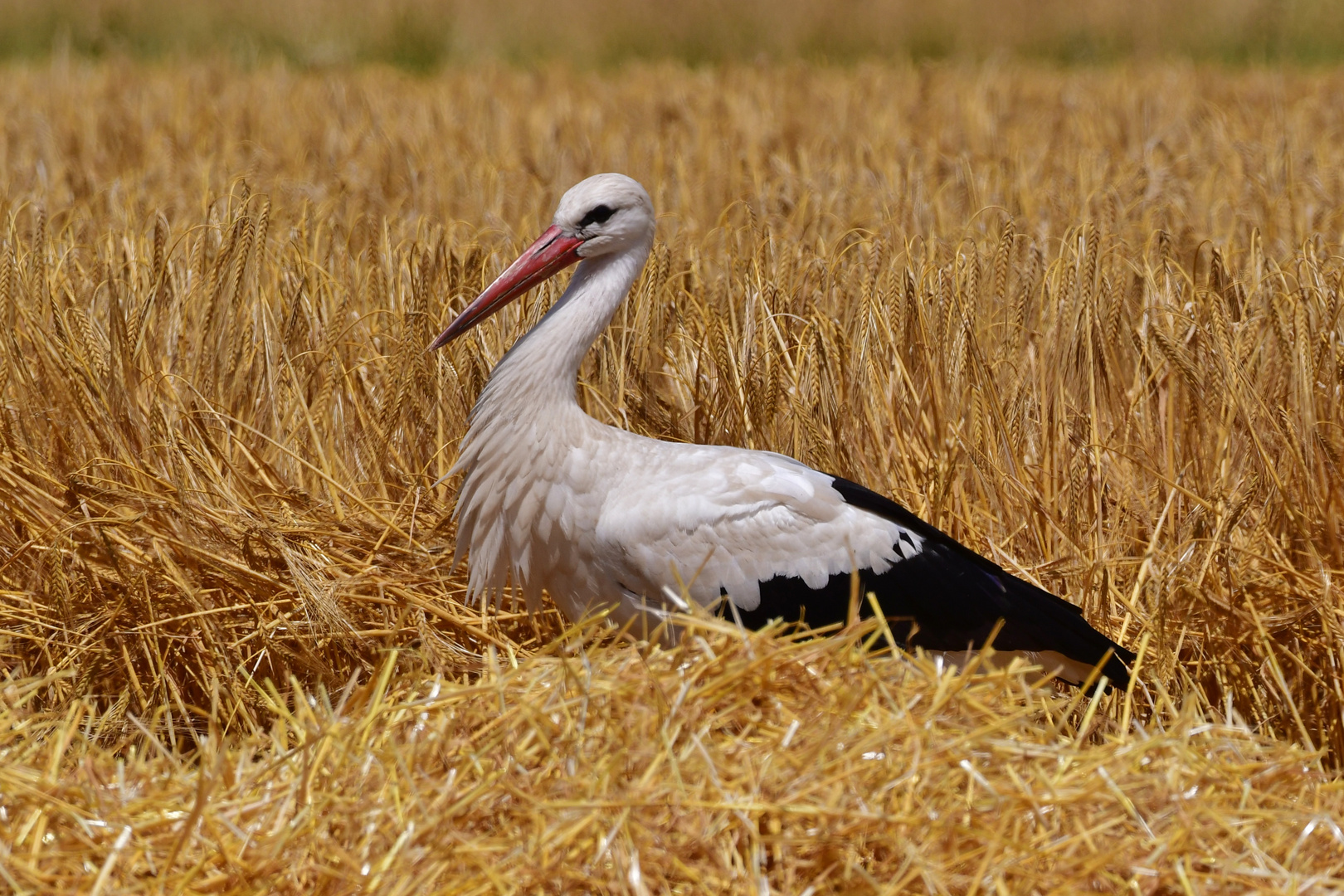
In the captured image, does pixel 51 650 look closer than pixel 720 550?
No

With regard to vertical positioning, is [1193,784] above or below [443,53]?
below

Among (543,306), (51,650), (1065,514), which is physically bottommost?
(51,650)

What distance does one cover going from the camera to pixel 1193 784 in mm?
1913

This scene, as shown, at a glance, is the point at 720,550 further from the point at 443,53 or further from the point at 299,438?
the point at 443,53

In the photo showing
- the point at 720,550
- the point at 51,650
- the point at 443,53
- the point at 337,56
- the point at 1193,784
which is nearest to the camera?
the point at 1193,784

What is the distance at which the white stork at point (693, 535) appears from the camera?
2.43 metres

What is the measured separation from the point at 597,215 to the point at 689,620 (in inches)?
40.7

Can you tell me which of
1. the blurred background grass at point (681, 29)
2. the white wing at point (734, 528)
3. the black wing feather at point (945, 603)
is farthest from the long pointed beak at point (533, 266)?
the blurred background grass at point (681, 29)

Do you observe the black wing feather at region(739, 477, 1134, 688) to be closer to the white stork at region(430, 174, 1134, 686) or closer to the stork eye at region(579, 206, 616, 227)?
the white stork at region(430, 174, 1134, 686)

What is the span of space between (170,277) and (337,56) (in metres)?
10.7

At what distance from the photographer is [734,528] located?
8.04 feet

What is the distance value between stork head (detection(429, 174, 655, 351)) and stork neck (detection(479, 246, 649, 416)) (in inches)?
2.5

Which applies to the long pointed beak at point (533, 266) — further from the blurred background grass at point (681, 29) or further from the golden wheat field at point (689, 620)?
the blurred background grass at point (681, 29)

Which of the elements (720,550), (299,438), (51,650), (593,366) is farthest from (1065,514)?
(51,650)
